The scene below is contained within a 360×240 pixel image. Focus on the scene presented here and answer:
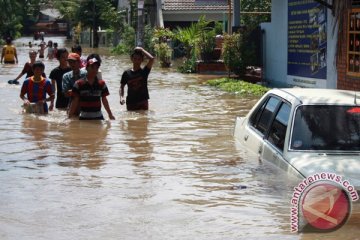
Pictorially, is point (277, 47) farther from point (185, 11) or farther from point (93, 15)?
point (93, 15)

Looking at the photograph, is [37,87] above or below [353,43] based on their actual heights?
below

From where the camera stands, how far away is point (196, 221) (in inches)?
282

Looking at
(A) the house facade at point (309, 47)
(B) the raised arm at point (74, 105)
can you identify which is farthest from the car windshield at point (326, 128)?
(A) the house facade at point (309, 47)

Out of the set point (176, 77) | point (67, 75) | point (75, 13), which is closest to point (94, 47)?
point (75, 13)

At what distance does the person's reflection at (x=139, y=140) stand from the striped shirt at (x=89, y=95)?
73 centimetres

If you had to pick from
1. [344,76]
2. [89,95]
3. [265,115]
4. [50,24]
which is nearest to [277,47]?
[344,76]

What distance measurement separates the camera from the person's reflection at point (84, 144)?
33.7 feet

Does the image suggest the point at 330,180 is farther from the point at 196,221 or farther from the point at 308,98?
the point at 308,98

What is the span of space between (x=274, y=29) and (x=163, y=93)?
461 centimetres

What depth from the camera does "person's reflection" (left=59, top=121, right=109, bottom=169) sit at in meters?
10.3

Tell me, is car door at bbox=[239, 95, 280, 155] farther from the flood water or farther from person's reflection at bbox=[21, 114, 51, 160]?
person's reflection at bbox=[21, 114, 51, 160]

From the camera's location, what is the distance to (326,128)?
8008 mm

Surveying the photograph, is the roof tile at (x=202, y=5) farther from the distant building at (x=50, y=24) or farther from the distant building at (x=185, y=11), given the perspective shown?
the distant building at (x=50, y=24)

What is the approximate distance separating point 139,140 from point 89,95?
41.9 inches
